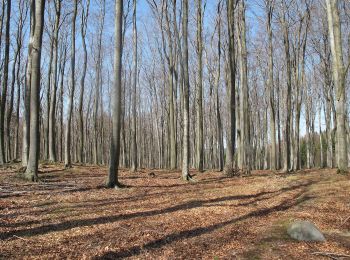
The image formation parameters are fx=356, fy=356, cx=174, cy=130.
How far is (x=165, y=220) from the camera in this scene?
745 centimetres

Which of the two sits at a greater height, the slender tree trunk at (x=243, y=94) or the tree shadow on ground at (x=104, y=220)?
the slender tree trunk at (x=243, y=94)

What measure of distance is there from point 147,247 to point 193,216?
248 centimetres

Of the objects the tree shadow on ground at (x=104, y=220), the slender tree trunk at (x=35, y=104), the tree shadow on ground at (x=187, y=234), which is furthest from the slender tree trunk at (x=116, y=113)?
the tree shadow on ground at (x=187, y=234)

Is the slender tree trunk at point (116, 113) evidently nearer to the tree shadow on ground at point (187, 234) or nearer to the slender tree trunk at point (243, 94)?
the tree shadow on ground at point (187, 234)

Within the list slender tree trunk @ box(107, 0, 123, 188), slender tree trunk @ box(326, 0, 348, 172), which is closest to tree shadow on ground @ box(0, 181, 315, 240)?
slender tree trunk @ box(107, 0, 123, 188)

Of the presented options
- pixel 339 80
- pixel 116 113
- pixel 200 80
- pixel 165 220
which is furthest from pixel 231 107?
pixel 165 220

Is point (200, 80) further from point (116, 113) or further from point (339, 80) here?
point (116, 113)

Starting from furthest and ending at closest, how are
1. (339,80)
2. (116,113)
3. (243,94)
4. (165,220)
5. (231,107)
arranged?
1. (243,94)
2. (231,107)
3. (339,80)
4. (116,113)
5. (165,220)

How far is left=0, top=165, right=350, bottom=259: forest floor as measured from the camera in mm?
5500

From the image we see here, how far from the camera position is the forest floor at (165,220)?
550 cm

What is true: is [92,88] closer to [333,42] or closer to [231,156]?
[231,156]

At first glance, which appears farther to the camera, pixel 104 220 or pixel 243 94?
pixel 243 94

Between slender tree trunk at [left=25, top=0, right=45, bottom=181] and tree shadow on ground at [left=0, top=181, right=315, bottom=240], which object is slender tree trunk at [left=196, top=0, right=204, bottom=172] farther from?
tree shadow on ground at [left=0, top=181, right=315, bottom=240]

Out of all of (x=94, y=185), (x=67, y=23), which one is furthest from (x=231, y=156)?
(x=67, y=23)
